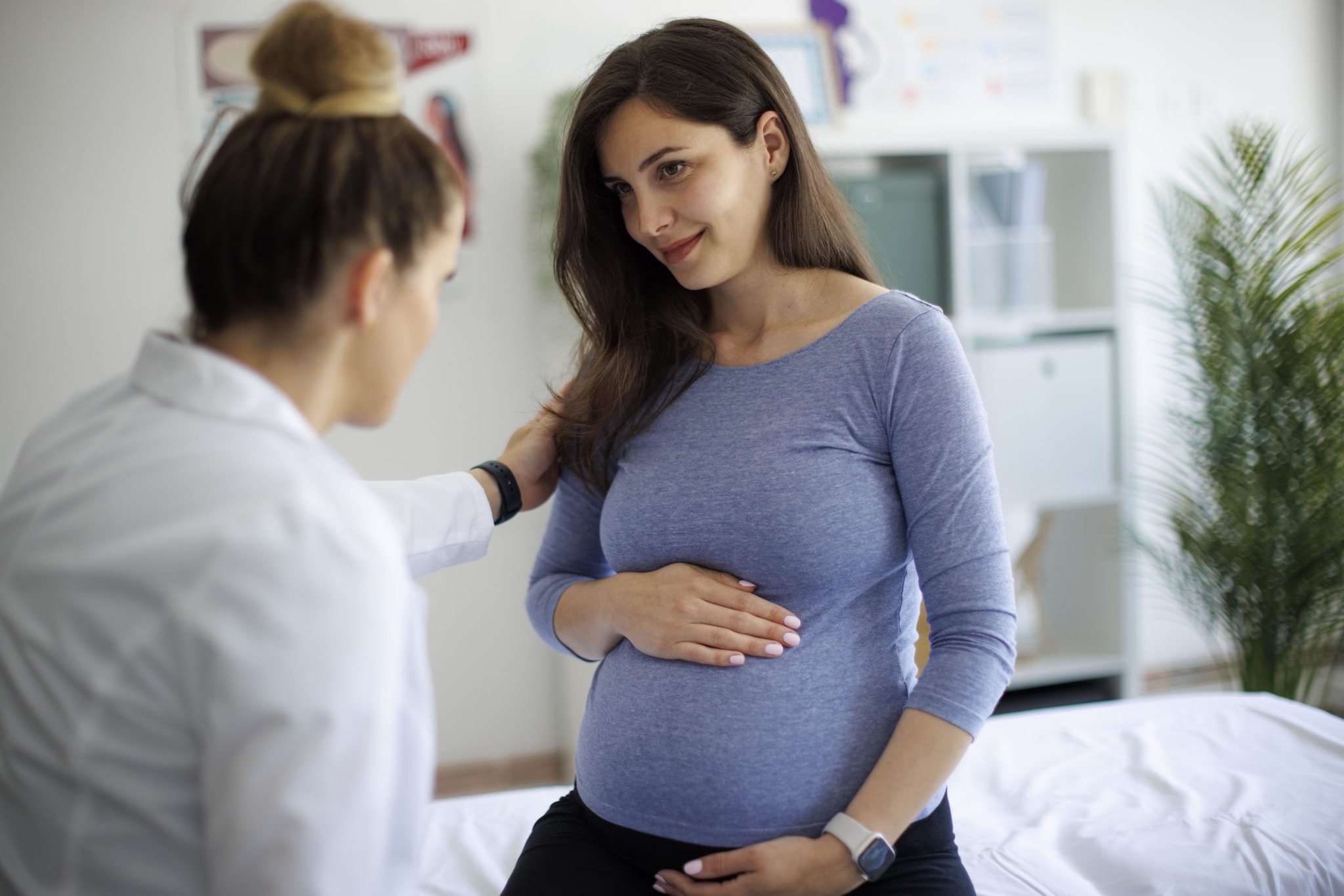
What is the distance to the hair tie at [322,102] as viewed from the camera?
30.8 inches

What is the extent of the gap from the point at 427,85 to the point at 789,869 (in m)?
2.41

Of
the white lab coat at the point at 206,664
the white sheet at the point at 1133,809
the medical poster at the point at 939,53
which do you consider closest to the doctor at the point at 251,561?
the white lab coat at the point at 206,664

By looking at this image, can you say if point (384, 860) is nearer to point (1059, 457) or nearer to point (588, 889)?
point (588, 889)

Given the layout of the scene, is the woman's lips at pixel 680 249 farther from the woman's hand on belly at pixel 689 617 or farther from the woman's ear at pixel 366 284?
the woman's ear at pixel 366 284

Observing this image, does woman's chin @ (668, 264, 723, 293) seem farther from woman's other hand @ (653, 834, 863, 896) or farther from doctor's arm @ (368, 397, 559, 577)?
woman's other hand @ (653, 834, 863, 896)

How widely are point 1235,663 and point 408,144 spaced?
2.71m

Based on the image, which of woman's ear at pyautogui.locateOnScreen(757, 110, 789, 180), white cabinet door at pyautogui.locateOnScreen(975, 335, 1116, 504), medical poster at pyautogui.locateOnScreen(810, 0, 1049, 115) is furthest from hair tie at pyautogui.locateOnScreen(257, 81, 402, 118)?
medical poster at pyautogui.locateOnScreen(810, 0, 1049, 115)

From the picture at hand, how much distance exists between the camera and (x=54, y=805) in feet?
2.26

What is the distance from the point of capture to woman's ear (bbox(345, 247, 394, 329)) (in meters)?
0.77

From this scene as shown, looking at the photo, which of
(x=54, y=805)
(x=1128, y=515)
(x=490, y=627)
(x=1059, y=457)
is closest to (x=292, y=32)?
(x=54, y=805)

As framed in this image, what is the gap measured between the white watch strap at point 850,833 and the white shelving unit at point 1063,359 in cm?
192

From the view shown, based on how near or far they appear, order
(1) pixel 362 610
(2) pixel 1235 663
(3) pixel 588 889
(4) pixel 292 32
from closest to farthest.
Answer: (1) pixel 362 610, (4) pixel 292 32, (3) pixel 588 889, (2) pixel 1235 663

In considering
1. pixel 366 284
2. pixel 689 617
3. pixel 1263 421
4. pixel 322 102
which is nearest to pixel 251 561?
pixel 366 284

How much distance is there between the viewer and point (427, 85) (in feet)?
9.14
